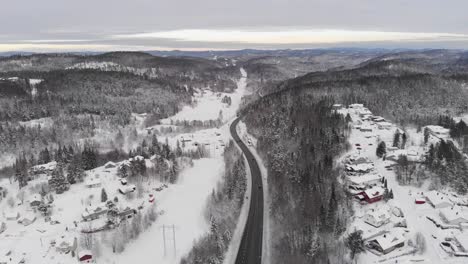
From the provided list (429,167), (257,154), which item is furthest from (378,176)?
(257,154)

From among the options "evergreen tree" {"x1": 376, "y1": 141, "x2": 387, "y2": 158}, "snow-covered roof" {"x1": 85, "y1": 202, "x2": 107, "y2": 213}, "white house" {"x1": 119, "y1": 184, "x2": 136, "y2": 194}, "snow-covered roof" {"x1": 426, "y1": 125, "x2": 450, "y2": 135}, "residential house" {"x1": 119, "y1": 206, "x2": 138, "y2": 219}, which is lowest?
"residential house" {"x1": 119, "y1": 206, "x2": 138, "y2": 219}

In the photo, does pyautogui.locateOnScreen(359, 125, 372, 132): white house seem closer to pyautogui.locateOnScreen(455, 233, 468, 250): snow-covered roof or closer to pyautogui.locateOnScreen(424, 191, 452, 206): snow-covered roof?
pyautogui.locateOnScreen(424, 191, 452, 206): snow-covered roof

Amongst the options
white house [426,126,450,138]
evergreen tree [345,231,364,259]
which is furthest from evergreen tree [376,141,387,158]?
evergreen tree [345,231,364,259]

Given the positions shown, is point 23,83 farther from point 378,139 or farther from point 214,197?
point 378,139

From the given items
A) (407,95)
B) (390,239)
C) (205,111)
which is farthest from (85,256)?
(205,111)

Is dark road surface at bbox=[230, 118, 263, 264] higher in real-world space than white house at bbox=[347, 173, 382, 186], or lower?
lower

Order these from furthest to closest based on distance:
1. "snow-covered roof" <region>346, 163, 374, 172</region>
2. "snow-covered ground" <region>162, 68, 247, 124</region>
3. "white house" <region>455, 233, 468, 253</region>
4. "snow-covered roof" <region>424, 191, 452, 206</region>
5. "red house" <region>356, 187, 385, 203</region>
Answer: "snow-covered ground" <region>162, 68, 247, 124</region> < "snow-covered roof" <region>346, 163, 374, 172</region> < "red house" <region>356, 187, 385, 203</region> < "snow-covered roof" <region>424, 191, 452, 206</region> < "white house" <region>455, 233, 468, 253</region>

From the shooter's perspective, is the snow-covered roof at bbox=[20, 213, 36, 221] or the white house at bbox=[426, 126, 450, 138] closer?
the snow-covered roof at bbox=[20, 213, 36, 221]
